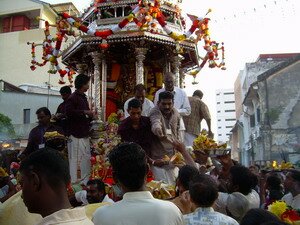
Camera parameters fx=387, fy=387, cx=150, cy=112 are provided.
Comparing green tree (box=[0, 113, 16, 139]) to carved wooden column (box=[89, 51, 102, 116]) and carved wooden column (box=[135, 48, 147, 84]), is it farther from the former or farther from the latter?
carved wooden column (box=[135, 48, 147, 84])

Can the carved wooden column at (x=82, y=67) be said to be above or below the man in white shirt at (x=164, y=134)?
above

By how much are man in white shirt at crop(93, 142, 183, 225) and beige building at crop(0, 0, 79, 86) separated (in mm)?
34453

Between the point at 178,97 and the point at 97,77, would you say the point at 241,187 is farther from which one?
the point at 97,77

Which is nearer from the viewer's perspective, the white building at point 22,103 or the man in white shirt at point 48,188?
the man in white shirt at point 48,188

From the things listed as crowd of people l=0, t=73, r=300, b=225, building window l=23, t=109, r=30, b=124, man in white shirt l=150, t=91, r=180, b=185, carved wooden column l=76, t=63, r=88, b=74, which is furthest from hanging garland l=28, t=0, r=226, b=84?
building window l=23, t=109, r=30, b=124

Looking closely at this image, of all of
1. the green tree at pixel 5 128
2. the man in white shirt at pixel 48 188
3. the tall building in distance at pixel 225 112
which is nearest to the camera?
the man in white shirt at pixel 48 188

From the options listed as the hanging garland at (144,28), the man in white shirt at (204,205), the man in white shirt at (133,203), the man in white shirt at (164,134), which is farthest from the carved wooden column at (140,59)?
the man in white shirt at (133,203)

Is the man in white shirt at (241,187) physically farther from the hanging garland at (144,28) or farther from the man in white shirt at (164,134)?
the hanging garland at (144,28)

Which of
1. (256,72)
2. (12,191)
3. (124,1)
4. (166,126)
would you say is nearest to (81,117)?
(166,126)

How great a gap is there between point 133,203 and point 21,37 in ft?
127

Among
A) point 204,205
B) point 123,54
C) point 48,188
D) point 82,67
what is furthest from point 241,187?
point 82,67

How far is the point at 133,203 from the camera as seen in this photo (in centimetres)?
276

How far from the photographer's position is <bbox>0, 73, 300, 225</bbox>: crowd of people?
2.41 metres

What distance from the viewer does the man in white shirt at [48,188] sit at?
2.30 metres
